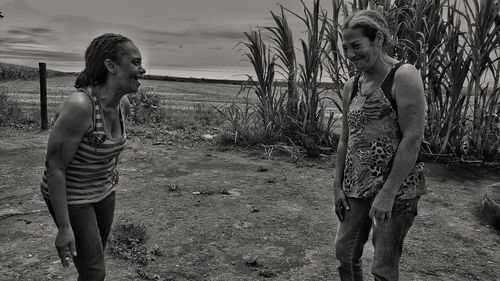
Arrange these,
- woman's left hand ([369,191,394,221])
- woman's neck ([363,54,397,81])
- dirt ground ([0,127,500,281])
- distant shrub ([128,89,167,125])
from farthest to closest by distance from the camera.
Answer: distant shrub ([128,89,167,125])
dirt ground ([0,127,500,281])
woman's neck ([363,54,397,81])
woman's left hand ([369,191,394,221])

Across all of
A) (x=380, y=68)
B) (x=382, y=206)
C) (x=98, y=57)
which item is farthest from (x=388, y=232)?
(x=98, y=57)

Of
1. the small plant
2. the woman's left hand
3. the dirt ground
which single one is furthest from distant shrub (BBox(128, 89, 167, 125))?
the woman's left hand

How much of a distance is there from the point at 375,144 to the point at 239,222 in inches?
90.9

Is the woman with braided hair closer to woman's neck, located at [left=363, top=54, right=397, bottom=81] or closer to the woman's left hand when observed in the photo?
woman's neck, located at [left=363, top=54, right=397, bottom=81]

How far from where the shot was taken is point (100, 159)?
224 centimetres

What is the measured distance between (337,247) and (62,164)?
1350 millimetres

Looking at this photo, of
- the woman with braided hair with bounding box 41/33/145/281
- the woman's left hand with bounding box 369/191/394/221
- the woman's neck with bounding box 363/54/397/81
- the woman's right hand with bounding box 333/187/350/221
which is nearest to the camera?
the woman with braided hair with bounding box 41/33/145/281

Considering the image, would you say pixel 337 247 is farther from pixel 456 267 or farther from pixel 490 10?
pixel 490 10

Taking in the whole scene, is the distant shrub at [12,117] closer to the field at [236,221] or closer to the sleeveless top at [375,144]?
the field at [236,221]

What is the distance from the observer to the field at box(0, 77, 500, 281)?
3582 millimetres

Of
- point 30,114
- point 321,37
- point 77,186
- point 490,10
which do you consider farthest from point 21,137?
point 490,10

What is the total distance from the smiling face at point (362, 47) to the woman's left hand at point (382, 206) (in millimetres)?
A: 593

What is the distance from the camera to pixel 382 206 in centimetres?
222

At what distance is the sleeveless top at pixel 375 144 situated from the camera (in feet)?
7.45
